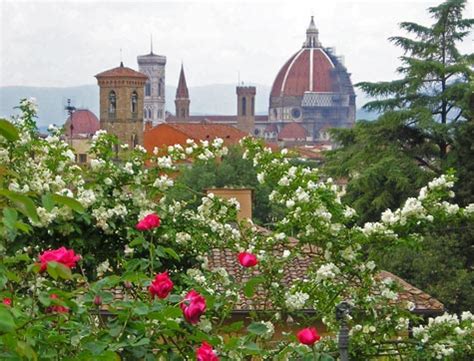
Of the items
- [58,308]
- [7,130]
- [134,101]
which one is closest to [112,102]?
[134,101]

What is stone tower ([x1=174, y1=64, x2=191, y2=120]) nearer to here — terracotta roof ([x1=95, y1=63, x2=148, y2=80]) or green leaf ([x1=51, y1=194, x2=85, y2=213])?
terracotta roof ([x1=95, y1=63, x2=148, y2=80])

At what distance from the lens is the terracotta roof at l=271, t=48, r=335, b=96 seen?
160500mm

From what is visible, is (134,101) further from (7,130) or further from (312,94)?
(312,94)

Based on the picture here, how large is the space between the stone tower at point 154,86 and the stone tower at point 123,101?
90802 millimetres

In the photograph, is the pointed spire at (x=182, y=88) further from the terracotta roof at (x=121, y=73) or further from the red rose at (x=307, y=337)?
the red rose at (x=307, y=337)

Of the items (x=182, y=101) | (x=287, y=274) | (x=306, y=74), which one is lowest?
(x=182, y=101)

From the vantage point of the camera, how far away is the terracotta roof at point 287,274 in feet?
17.8

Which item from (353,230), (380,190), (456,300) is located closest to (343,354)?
(353,230)

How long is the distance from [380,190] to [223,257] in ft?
46.6

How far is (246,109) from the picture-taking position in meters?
157

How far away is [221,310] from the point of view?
4.70m

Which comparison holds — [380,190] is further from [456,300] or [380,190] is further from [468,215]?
[468,215]

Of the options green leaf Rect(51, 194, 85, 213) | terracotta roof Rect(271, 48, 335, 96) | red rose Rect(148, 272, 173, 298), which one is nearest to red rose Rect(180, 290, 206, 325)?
red rose Rect(148, 272, 173, 298)

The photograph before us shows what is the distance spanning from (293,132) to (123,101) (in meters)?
74.7
